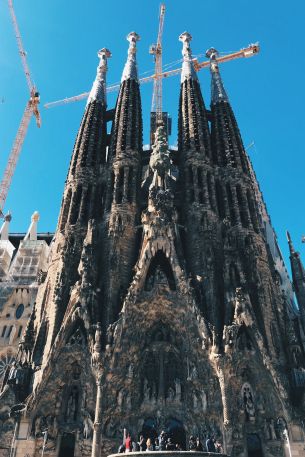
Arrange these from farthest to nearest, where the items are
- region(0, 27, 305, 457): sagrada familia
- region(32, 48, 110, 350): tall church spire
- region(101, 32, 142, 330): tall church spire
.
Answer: region(101, 32, 142, 330): tall church spire
region(32, 48, 110, 350): tall church spire
region(0, 27, 305, 457): sagrada familia

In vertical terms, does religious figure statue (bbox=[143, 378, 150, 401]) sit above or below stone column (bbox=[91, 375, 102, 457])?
above

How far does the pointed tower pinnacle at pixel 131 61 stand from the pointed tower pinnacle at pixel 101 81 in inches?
78.3

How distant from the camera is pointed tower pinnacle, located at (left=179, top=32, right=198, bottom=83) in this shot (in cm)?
3975

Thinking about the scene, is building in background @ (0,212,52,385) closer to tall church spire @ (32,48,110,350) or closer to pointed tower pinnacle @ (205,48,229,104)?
tall church spire @ (32,48,110,350)

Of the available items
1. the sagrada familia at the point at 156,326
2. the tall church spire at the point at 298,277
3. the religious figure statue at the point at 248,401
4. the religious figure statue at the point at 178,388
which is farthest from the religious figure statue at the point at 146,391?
the tall church spire at the point at 298,277

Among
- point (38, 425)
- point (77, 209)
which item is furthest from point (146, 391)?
point (77, 209)

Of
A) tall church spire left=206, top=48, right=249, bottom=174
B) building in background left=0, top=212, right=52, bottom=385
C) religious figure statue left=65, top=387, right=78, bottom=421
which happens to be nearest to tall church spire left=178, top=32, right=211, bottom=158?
tall church spire left=206, top=48, right=249, bottom=174

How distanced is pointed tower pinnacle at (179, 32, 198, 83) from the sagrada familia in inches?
404

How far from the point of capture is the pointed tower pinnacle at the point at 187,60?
130 ft

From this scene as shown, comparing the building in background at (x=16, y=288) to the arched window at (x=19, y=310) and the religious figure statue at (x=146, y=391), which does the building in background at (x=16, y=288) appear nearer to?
the arched window at (x=19, y=310)

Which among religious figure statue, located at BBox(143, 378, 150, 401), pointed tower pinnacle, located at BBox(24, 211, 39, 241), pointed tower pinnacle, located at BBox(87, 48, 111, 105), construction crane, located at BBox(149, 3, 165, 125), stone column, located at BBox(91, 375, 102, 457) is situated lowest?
stone column, located at BBox(91, 375, 102, 457)

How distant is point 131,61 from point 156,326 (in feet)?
88.4

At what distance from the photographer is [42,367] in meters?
21.4

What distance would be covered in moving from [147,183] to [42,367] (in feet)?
50.3
